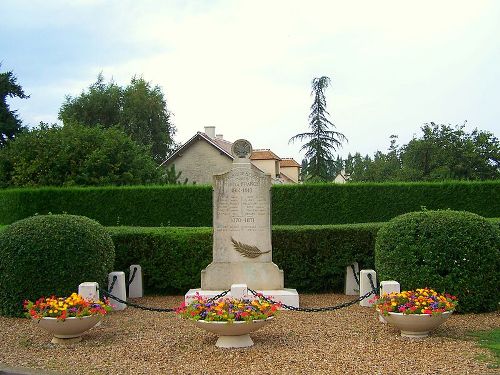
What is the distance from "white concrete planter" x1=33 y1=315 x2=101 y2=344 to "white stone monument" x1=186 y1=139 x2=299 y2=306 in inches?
130

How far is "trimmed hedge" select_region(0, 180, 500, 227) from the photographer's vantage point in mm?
19500

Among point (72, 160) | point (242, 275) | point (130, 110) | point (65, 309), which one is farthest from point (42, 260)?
point (130, 110)

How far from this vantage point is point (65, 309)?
7.75 m

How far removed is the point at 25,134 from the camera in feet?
90.2

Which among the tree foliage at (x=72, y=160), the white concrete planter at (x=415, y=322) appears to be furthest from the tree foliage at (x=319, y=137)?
the white concrete planter at (x=415, y=322)

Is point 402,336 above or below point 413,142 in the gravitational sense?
below

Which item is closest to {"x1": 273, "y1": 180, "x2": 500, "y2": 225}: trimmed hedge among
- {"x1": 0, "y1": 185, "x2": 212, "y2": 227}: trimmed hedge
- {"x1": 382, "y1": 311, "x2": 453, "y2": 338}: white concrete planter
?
{"x1": 0, "y1": 185, "x2": 212, "y2": 227}: trimmed hedge

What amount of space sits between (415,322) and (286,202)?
38.8 feet

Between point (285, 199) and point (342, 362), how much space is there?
12.8 m

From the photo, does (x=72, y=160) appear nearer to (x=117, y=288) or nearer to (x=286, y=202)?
(x=286, y=202)

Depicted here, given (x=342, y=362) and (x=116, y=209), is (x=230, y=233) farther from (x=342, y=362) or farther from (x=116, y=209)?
(x=116, y=209)

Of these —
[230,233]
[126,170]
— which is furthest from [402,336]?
[126,170]

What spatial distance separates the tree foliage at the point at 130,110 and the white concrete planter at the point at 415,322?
3863 centimetres

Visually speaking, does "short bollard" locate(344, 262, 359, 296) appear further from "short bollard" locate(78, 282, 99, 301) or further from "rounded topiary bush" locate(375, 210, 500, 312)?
"short bollard" locate(78, 282, 99, 301)
